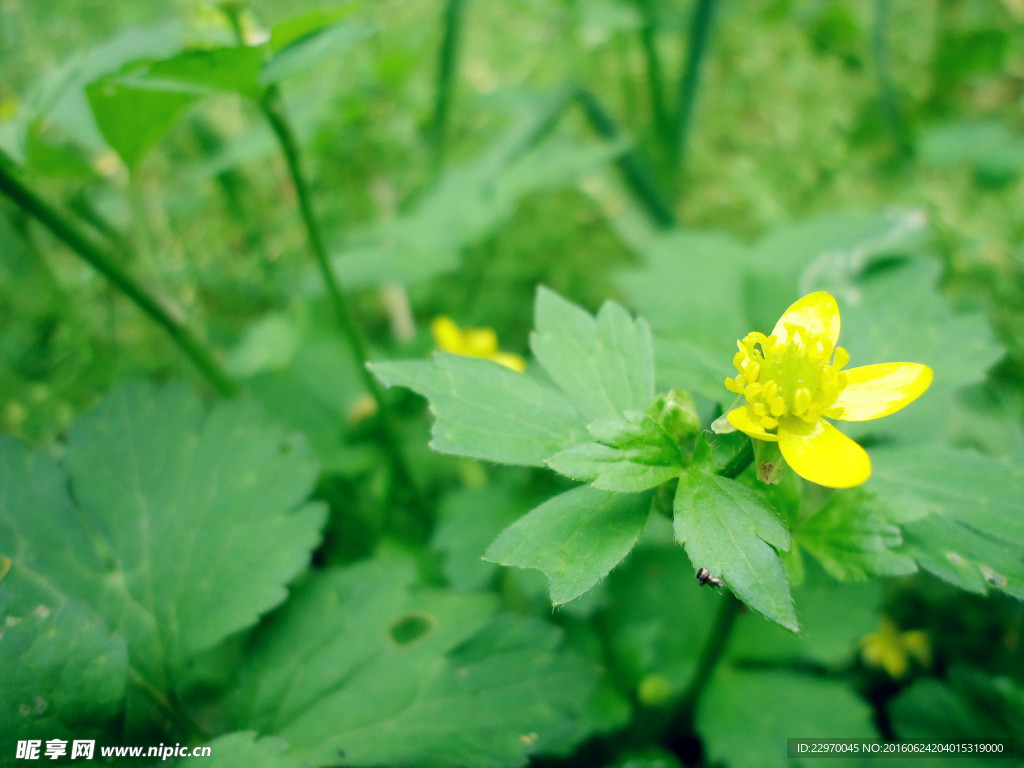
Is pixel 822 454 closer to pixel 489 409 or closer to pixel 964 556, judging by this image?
pixel 964 556

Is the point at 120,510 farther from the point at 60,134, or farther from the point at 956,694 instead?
the point at 60,134

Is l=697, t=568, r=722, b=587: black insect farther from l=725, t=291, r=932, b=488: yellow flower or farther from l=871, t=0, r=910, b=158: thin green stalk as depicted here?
l=871, t=0, r=910, b=158: thin green stalk

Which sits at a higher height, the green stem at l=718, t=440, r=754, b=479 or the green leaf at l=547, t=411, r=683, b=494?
the green leaf at l=547, t=411, r=683, b=494

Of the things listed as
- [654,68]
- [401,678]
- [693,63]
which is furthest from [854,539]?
[654,68]

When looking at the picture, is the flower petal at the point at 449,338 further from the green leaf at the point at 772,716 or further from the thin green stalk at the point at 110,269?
the green leaf at the point at 772,716

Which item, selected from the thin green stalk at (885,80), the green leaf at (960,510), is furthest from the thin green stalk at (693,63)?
the green leaf at (960,510)

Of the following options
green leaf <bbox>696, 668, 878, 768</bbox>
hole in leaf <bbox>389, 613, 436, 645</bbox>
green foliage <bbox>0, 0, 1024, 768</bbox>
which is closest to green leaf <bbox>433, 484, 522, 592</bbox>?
green foliage <bbox>0, 0, 1024, 768</bbox>
